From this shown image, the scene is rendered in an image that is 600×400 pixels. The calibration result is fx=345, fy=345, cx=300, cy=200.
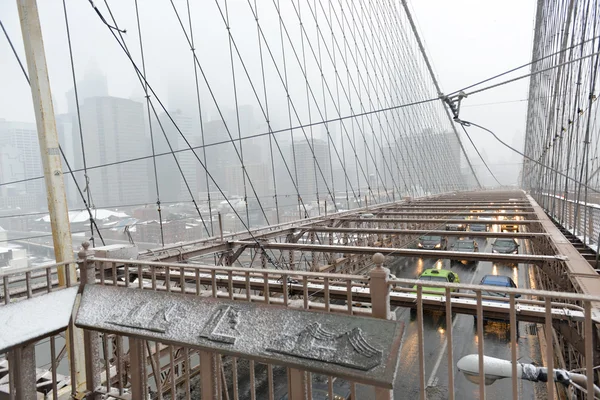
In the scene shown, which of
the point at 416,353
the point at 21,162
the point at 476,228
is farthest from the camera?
the point at 476,228

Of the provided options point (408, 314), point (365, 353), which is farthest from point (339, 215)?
point (365, 353)

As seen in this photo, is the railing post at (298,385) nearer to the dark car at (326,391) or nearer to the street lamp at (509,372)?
the street lamp at (509,372)

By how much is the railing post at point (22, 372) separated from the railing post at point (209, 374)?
1805 millimetres

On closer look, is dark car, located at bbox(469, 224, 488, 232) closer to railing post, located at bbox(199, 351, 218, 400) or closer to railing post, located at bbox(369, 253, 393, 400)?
railing post, located at bbox(369, 253, 393, 400)

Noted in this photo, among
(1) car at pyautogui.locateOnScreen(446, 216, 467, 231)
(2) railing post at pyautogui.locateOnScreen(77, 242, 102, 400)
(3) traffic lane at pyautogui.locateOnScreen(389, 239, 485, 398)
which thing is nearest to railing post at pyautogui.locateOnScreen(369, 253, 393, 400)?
(2) railing post at pyautogui.locateOnScreen(77, 242, 102, 400)

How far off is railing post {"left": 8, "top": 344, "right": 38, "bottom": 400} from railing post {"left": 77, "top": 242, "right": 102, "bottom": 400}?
0.42m

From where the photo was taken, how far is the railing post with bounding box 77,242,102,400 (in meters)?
3.37

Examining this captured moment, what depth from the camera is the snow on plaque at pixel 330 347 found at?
6.41ft

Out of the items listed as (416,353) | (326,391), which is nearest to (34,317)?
(326,391)

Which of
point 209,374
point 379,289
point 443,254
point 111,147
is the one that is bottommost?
point 209,374

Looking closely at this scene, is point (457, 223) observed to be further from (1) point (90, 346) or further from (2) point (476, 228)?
(2) point (476, 228)

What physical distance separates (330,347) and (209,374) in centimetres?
107

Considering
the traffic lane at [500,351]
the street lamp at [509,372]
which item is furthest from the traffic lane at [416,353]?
the street lamp at [509,372]

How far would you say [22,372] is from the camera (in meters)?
3.10
